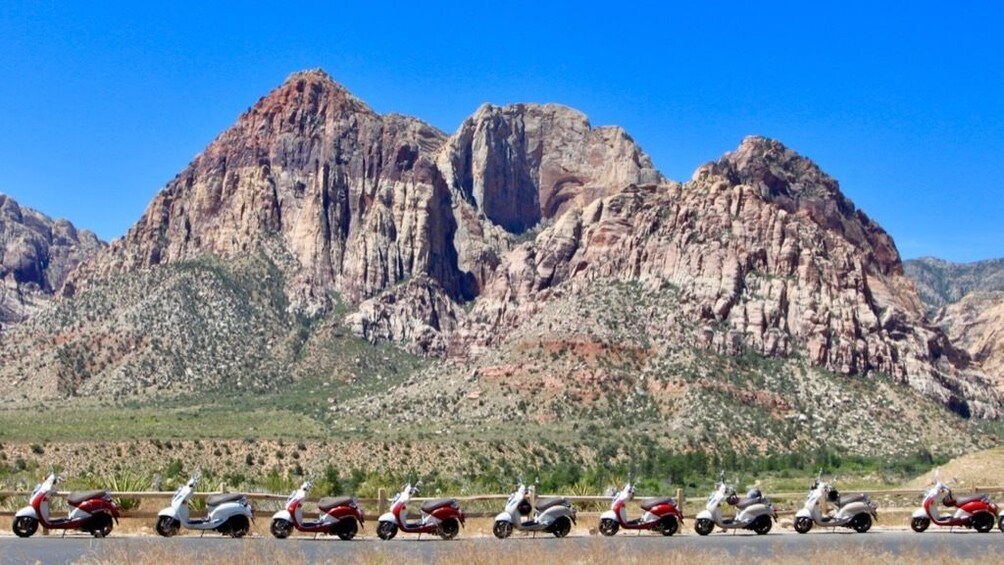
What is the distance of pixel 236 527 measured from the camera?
85.5ft

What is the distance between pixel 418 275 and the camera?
573ft

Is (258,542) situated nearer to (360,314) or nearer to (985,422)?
(985,422)

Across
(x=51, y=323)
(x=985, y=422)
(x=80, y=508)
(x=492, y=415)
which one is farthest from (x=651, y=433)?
(x=51, y=323)

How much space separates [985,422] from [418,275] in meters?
90.7

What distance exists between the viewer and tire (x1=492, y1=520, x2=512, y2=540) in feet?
92.0

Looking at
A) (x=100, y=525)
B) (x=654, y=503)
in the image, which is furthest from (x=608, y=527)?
(x=100, y=525)

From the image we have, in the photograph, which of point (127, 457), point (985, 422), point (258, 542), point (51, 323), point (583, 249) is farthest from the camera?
point (51, 323)

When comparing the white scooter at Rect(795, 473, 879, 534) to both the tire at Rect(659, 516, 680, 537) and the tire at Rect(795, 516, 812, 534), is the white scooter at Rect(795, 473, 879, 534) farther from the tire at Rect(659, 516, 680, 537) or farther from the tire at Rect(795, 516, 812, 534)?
the tire at Rect(659, 516, 680, 537)

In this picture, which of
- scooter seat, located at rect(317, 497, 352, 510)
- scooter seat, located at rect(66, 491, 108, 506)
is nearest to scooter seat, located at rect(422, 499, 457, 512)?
scooter seat, located at rect(317, 497, 352, 510)

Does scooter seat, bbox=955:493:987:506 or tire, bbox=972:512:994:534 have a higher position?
scooter seat, bbox=955:493:987:506

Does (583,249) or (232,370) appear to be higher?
(583,249)

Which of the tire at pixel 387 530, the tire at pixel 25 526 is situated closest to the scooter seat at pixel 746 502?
the tire at pixel 387 530

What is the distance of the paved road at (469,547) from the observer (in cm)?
2092

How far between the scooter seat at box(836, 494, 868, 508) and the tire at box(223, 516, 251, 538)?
55.2ft
